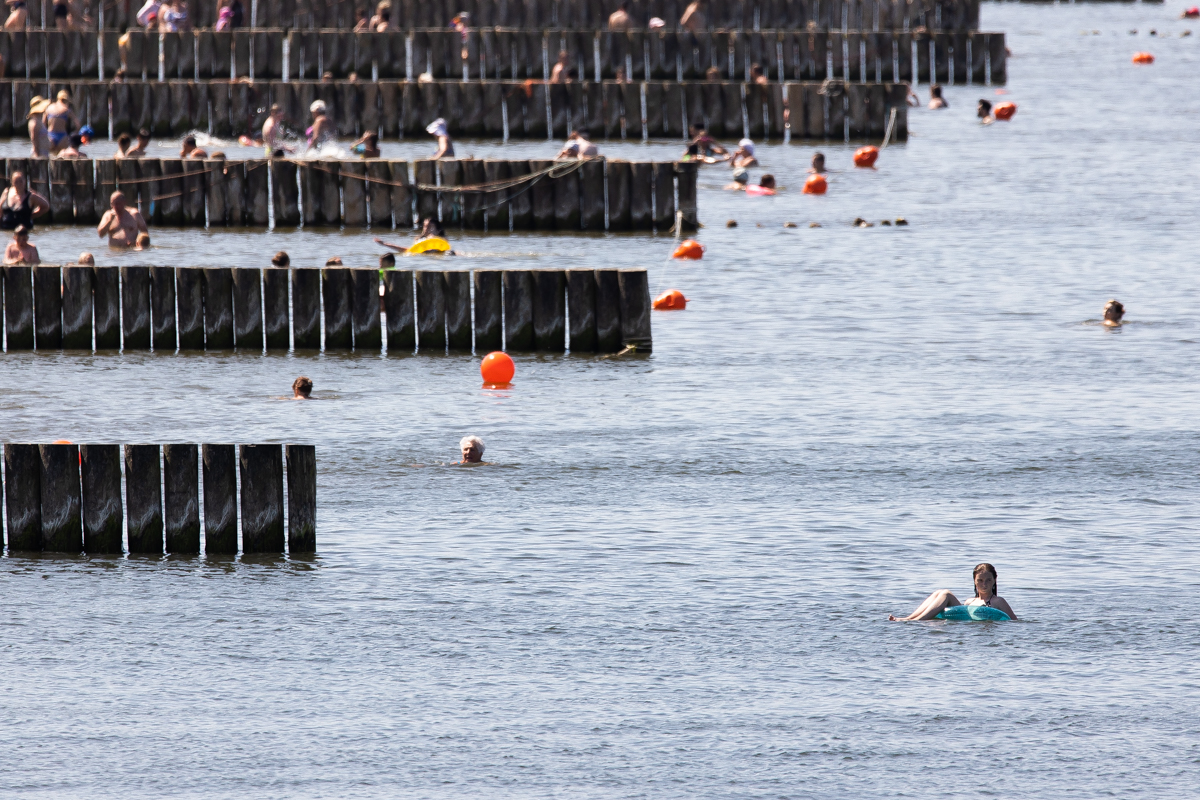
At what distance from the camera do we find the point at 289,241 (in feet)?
147

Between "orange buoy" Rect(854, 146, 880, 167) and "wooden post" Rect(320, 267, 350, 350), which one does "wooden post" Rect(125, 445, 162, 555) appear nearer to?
"wooden post" Rect(320, 267, 350, 350)

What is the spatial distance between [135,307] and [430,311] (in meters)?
5.36

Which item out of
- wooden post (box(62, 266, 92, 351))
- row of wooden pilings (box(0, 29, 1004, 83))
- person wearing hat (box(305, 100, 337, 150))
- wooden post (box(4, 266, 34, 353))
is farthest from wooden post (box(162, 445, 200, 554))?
row of wooden pilings (box(0, 29, 1004, 83))

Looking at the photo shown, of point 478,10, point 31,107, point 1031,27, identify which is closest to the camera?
point 31,107

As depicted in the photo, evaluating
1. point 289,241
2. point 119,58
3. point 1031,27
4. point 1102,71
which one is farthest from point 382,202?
point 1031,27

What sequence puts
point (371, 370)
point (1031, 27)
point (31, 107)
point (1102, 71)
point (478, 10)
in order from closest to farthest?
point (371, 370)
point (31, 107)
point (478, 10)
point (1102, 71)
point (1031, 27)

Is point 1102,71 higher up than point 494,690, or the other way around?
point 1102,71

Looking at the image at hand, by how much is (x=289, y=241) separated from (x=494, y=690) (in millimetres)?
29453

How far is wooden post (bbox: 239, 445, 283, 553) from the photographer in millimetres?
20453

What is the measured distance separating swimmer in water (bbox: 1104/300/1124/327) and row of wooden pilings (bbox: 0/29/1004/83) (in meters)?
32.4

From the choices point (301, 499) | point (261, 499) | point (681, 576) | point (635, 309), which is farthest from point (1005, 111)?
point (261, 499)

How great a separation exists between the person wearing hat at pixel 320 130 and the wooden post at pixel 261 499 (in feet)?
110

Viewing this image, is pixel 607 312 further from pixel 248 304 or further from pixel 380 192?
pixel 380 192

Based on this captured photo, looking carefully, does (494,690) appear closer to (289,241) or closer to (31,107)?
(289,241)
